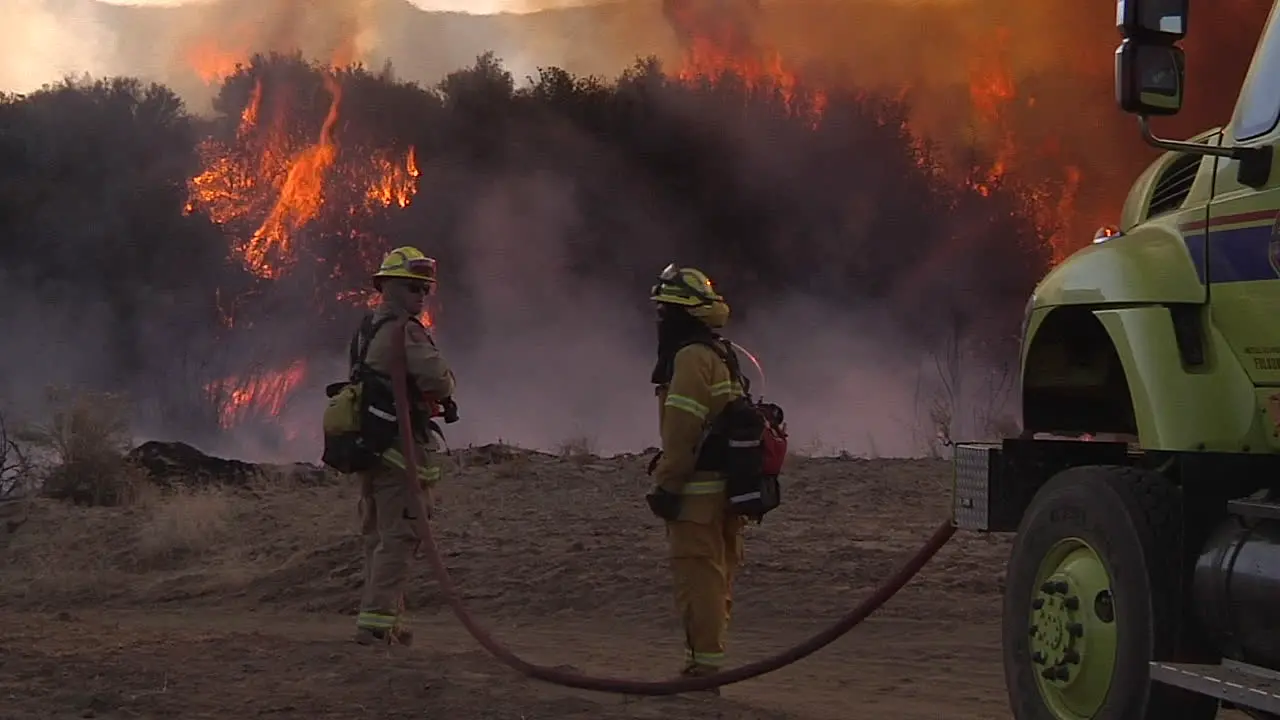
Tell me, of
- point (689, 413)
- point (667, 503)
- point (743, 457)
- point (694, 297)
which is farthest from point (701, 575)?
point (694, 297)

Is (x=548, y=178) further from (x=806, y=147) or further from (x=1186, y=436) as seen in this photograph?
(x=1186, y=436)

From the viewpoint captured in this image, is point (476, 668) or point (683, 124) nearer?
point (476, 668)

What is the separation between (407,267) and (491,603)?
3.08 metres

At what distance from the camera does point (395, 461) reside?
747cm

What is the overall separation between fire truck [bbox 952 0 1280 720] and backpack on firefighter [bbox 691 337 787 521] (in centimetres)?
165

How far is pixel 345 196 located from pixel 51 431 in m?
8.13

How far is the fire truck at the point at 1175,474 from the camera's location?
3.94m

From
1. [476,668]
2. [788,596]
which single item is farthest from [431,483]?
[788,596]

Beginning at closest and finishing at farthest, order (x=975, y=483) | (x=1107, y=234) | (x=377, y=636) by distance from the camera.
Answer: (x=1107, y=234) < (x=975, y=483) < (x=377, y=636)

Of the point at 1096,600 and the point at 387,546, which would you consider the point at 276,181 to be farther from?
the point at 1096,600

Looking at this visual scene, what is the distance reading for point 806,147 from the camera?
22891 mm

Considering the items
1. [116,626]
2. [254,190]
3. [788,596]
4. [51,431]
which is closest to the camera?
[116,626]

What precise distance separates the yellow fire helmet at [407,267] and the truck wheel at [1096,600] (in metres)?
3.82

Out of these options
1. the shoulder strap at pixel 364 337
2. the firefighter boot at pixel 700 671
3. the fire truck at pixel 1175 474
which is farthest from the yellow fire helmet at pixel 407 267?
the fire truck at pixel 1175 474
